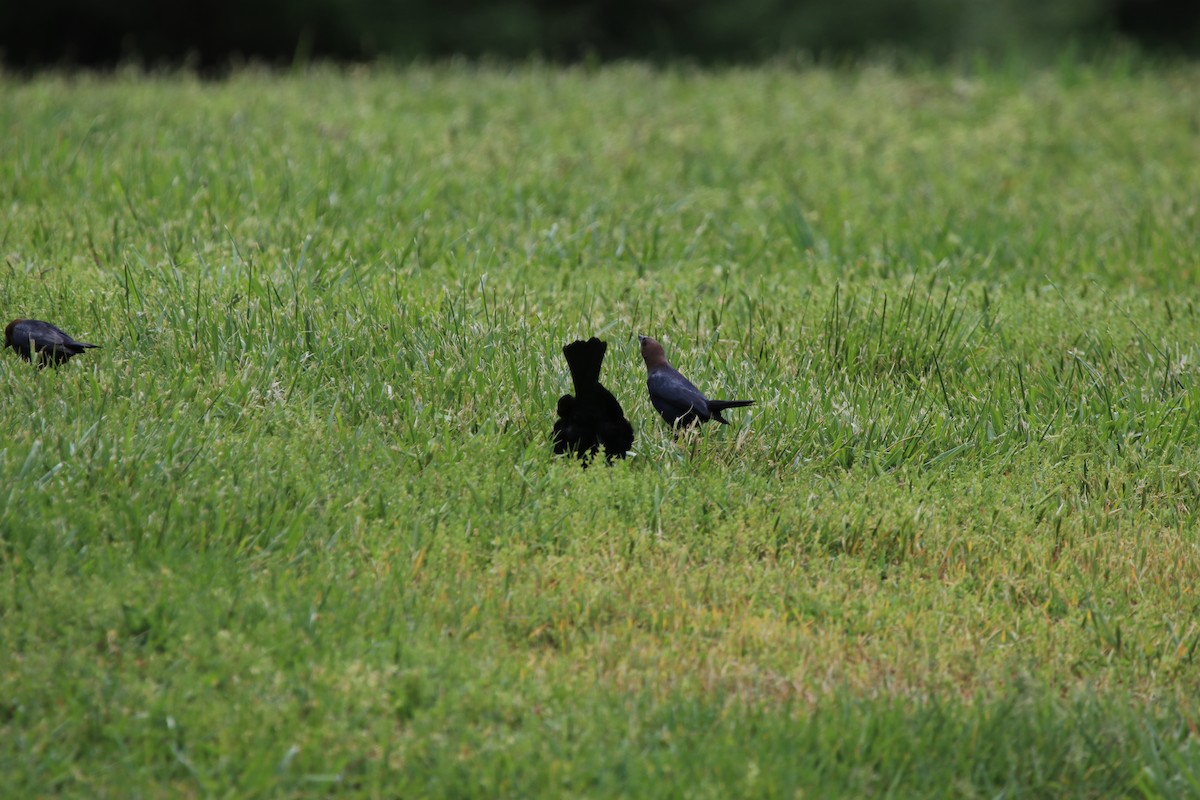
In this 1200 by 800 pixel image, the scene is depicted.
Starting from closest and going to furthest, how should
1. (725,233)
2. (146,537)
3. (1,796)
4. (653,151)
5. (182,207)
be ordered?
(1,796), (146,537), (182,207), (725,233), (653,151)

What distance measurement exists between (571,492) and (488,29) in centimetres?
1687

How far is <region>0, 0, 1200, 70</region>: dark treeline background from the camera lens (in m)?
19.6

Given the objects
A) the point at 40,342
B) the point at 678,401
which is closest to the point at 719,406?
the point at 678,401

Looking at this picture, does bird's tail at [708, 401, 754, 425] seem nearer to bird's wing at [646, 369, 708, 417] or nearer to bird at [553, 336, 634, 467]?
bird's wing at [646, 369, 708, 417]

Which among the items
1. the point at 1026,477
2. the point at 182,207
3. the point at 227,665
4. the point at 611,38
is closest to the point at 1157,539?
the point at 1026,477

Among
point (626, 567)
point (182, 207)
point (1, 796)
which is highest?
point (182, 207)

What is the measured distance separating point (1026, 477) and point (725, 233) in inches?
121

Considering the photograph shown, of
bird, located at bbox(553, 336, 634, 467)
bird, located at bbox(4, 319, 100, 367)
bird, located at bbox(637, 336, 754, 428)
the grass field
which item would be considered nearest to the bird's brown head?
bird, located at bbox(637, 336, 754, 428)

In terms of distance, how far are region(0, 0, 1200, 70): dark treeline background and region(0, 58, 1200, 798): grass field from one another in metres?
12.2

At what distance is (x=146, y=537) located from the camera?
3867 mm

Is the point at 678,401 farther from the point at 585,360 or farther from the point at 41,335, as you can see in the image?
the point at 41,335

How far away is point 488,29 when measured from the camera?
66.1 ft

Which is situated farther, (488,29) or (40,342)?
(488,29)

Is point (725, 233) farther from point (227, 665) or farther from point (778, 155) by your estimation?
point (227, 665)
